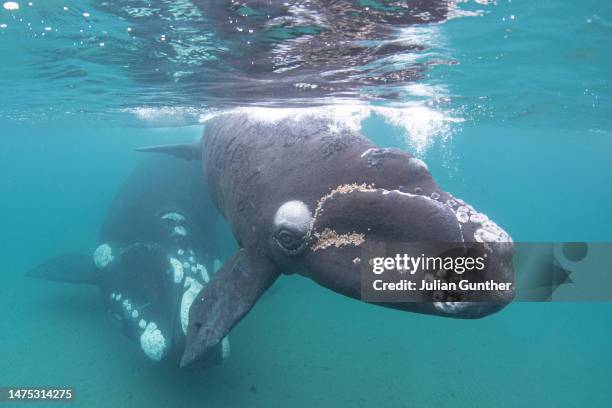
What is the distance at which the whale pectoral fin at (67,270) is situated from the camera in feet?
42.6

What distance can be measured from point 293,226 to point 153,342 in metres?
5.68

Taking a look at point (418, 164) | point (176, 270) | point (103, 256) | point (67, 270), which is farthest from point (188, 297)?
point (67, 270)

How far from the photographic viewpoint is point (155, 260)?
1048 cm

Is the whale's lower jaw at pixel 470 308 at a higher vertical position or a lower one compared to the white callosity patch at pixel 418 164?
lower

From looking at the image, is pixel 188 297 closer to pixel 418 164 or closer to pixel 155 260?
pixel 155 260

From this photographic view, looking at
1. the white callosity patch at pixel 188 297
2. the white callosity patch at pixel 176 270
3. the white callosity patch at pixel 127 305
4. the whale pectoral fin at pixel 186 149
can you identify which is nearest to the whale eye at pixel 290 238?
the white callosity patch at pixel 188 297

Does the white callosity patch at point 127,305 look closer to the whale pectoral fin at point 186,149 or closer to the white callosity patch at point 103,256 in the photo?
the white callosity patch at point 103,256

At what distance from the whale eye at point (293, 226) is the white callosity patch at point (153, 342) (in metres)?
5.07

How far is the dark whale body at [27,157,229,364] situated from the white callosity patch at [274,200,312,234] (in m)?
3.02

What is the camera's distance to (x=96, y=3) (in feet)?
25.6

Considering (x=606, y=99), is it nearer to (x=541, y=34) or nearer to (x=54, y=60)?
(x=541, y=34)

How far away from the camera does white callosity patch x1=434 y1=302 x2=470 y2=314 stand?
3.45 meters

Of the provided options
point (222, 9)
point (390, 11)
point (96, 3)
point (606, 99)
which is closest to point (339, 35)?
point (390, 11)

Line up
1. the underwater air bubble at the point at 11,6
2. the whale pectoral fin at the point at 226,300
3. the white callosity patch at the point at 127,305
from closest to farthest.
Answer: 1. the whale pectoral fin at the point at 226,300
2. the underwater air bubble at the point at 11,6
3. the white callosity patch at the point at 127,305
